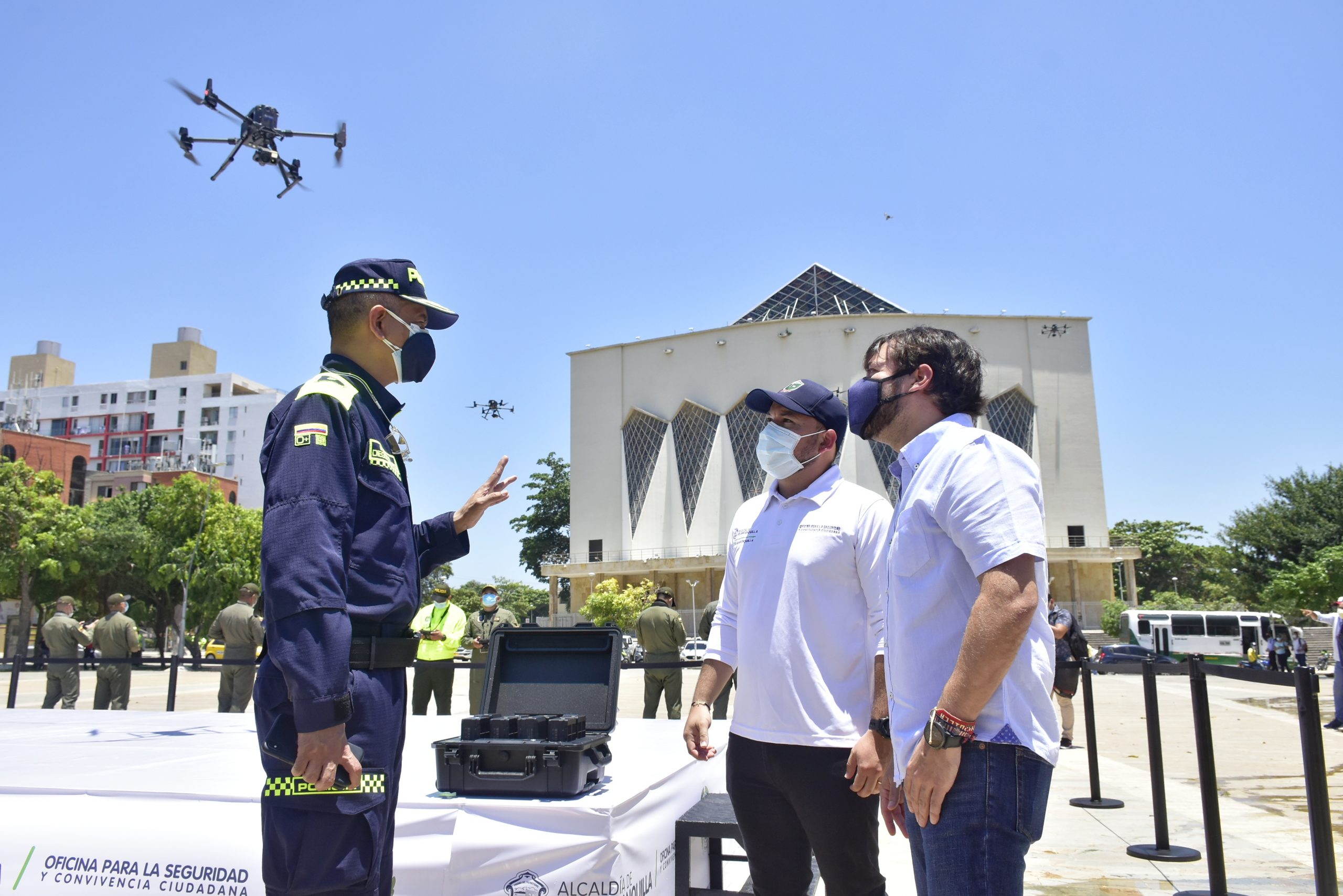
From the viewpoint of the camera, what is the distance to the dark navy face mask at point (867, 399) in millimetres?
2193

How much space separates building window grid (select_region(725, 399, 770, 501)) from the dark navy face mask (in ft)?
181

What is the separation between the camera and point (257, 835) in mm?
3238

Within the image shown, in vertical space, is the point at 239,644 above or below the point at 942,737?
below

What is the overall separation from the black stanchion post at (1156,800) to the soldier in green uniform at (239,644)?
971cm

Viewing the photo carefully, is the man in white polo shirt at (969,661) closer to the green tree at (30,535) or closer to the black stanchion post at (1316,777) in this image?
the black stanchion post at (1316,777)

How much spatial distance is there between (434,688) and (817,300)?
62.7m

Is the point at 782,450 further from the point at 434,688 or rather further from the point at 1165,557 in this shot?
the point at 1165,557

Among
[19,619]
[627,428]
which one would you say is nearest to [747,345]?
[627,428]

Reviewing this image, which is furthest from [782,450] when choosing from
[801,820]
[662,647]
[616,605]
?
[616,605]

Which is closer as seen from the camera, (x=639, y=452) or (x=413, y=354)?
(x=413, y=354)

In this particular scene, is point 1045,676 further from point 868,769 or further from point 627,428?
point 627,428

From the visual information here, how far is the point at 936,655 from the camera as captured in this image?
1.87 meters

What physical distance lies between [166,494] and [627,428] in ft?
107

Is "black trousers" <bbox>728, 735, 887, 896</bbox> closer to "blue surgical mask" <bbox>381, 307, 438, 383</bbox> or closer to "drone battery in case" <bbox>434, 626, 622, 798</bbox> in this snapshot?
"drone battery in case" <bbox>434, 626, 622, 798</bbox>
